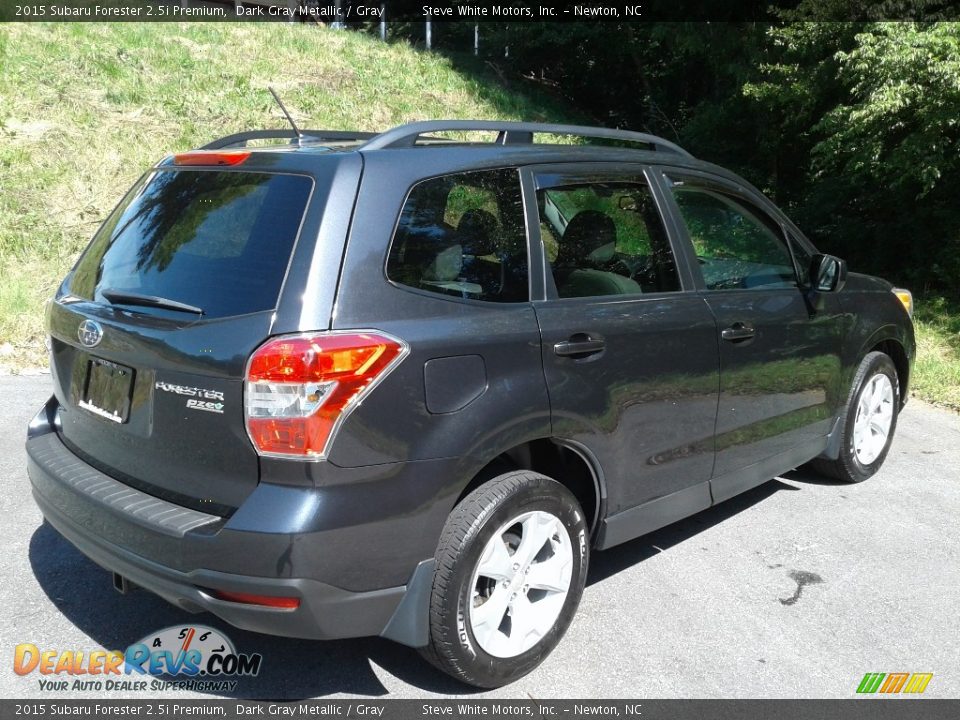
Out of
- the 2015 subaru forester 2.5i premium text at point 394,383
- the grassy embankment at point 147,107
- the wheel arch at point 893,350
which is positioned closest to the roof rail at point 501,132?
the 2015 subaru forester 2.5i premium text at point 394,383

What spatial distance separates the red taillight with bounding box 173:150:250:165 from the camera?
314cm

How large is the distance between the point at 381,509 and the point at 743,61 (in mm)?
14462

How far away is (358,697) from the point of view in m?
3.07

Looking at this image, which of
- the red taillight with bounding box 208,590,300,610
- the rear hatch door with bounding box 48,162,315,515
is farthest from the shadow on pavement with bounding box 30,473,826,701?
the rear hatch door with bounding box 48,162,315,515

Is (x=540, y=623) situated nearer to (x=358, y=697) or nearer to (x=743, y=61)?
(x=358, y=697)

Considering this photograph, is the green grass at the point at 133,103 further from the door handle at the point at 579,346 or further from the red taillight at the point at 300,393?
the door handle at the point at 579,346

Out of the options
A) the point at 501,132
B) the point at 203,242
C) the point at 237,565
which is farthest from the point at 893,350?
the point at 237,565

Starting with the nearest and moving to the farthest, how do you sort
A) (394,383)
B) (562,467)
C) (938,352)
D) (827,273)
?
(394,383)
(562,467)
(827,273)
(938,352)

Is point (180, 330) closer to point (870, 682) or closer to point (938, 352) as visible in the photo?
point (870, 682)

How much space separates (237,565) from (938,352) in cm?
799

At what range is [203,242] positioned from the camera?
9.91 feet

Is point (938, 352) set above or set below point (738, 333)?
below


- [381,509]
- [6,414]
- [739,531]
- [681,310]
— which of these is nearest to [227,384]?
[381,509]

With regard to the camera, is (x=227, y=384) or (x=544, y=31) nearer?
(x=227, y=384)
